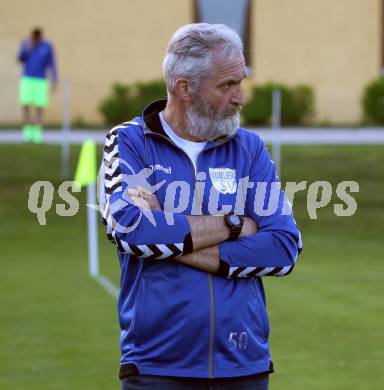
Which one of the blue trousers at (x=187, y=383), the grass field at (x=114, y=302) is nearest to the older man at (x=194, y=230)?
the blue trousers at (x=187, y=383)

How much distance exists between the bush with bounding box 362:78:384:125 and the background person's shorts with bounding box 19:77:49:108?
1013 centimetres

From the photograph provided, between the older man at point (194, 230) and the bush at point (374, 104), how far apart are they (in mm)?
27101

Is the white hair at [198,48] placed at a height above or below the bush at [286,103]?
above

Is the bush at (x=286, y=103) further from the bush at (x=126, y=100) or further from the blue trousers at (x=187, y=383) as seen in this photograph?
the blue trousers at (x=187, y=383)

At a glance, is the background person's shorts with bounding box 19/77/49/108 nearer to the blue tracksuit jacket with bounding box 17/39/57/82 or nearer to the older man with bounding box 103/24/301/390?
the blue tracksuit jacket with bounding box 17/39/57/82

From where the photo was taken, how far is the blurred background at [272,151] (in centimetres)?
977

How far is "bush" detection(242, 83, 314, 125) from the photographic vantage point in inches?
1214

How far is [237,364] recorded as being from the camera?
13.8ft

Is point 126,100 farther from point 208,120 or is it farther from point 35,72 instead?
point 208,120

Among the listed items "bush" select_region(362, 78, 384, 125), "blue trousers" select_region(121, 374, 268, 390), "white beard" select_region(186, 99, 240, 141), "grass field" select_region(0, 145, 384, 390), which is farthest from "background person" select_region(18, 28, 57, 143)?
"blue trousers" select_region(121, 374, 268, 390)

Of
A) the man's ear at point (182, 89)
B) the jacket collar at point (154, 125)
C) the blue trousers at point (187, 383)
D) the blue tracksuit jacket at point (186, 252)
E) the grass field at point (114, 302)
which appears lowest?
the grass field at point (114, 302)

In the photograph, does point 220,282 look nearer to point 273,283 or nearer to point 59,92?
point 273,283

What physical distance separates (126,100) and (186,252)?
27345 mm

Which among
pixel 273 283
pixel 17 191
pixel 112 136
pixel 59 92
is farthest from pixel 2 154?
pixel 112 136
